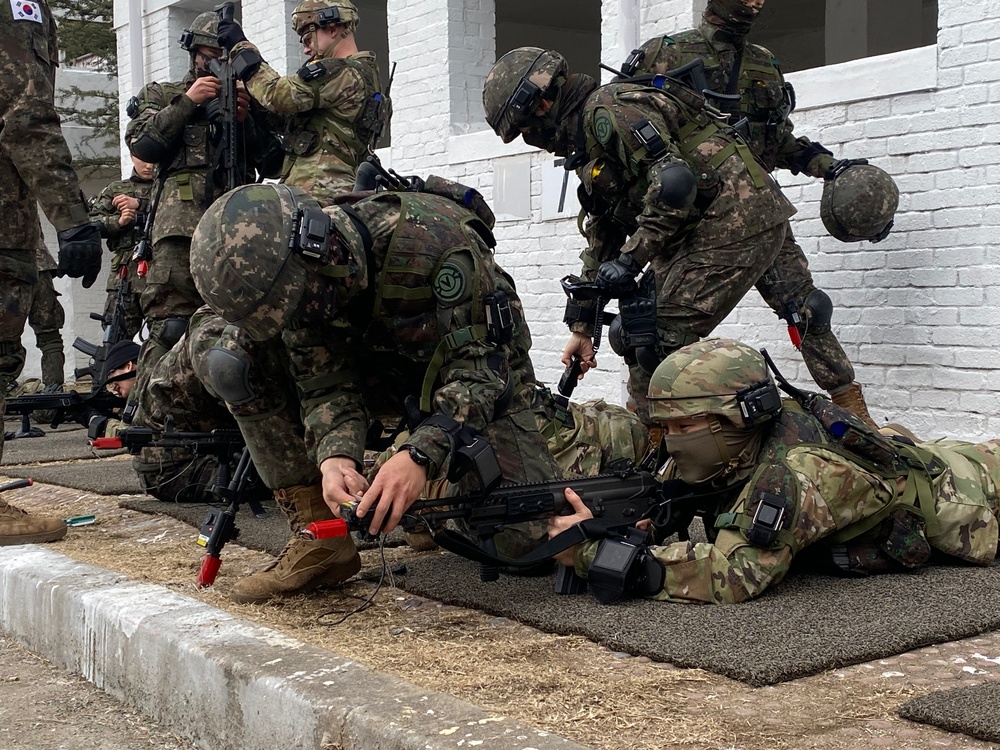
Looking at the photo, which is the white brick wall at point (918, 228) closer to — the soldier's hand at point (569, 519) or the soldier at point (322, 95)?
the soldier at point (322, 95)

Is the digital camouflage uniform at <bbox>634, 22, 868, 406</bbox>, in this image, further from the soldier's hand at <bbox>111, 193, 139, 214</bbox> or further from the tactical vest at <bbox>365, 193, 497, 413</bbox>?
the soldier's hand at <bbox>111, 193, 139, 214</bbox>

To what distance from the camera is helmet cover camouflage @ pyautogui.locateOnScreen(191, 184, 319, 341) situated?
2.92 meters

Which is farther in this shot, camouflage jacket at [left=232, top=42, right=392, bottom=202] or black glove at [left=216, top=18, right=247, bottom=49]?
black glove at [left=216, top=18, right=247, bottom=49]

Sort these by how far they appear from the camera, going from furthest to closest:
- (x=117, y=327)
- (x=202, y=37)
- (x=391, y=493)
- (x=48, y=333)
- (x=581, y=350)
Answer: (x=48, y=333), (x=117, y=327), (x=202, y=37), (x=581, y=350), (x=391, y=493)

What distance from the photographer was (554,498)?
3186 mm

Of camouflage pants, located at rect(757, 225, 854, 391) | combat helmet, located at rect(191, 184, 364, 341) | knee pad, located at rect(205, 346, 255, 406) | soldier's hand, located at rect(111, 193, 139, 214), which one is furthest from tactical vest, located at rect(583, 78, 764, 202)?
soldier's hand, located at rect(111, 193, 139, 214)

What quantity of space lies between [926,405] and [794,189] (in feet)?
3.95

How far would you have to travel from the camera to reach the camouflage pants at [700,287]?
442 centimetres

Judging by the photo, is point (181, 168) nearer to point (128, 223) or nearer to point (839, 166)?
point (128, 223)

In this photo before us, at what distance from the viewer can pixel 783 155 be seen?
16.6ft

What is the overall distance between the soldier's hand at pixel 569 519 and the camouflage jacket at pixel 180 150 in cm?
318

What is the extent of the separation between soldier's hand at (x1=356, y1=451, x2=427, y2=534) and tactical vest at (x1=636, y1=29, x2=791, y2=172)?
8.31 feet

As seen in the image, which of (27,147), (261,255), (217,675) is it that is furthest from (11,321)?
(217,675)

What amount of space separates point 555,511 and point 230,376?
98cm
